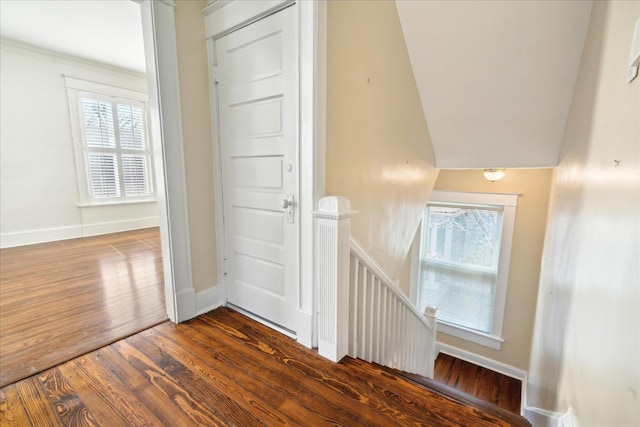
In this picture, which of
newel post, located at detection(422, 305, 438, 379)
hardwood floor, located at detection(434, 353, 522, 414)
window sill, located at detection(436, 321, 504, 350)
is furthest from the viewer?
window sill, located at detection(436, 321, 504, 350)

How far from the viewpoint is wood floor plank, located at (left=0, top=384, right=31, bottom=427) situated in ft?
3.99

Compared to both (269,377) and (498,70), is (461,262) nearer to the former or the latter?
(498,70)

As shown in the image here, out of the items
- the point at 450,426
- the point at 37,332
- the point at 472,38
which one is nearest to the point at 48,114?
the point at 37,332

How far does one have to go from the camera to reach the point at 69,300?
241 cm

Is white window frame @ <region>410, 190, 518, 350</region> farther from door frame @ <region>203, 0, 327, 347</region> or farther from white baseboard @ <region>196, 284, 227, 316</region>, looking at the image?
white baseboard @ <region>196, 284, 227, 316</region>

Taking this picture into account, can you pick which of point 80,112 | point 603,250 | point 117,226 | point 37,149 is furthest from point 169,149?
point 117,226

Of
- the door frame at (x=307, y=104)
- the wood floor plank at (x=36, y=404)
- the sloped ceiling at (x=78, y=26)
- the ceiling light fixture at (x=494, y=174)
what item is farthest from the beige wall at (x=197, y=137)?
the ceiling light fixture at (x=494, y=174)

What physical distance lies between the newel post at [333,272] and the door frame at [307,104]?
9 centimetres

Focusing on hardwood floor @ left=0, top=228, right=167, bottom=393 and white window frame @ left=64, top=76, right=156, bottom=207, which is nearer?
hardwood floor @ left=0, top=228, right=167, bottom=393

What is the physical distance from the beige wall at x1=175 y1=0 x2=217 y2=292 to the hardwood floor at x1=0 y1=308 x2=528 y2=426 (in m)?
0.60

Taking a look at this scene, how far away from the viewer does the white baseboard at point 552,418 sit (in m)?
1.22

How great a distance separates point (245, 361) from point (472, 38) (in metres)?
2.85

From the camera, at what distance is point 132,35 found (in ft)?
11.7

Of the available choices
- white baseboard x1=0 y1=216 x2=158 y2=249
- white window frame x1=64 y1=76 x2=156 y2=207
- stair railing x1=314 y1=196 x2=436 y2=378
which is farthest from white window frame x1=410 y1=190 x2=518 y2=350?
white window frame x1=64 y1=76 x2=156 y2=207
